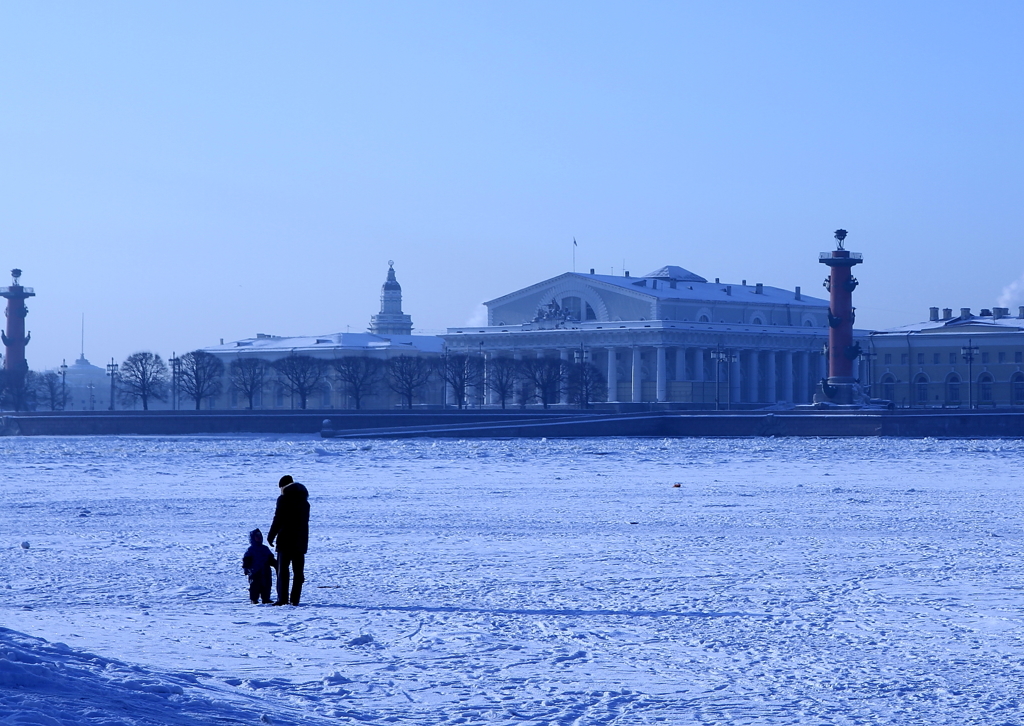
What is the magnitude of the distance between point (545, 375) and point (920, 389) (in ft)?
63.9

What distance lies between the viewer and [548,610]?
9594 mm

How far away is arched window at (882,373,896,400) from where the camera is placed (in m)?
80.6

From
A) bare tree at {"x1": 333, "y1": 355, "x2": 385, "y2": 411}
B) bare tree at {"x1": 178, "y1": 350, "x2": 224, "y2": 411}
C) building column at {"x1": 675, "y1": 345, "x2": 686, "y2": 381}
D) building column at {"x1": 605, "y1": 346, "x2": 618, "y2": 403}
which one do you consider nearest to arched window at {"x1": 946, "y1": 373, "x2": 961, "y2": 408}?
building column at {"x1": 675, "y1": 345, "x2": 686, "y2": 381}

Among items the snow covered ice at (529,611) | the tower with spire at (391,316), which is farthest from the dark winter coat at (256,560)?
the tower with spire at (391,316)

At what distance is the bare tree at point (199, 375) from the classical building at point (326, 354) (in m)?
2.41

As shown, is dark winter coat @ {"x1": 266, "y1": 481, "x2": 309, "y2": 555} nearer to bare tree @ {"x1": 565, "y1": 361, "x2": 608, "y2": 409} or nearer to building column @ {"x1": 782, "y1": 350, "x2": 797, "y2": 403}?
bare tree @ {"x1": 565, "y1": 361, "x2": 608, "y2": 409}

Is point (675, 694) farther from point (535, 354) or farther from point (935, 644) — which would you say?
point (535, 354)

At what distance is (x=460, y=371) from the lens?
76.3 m

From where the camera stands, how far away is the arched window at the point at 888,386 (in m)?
80.6

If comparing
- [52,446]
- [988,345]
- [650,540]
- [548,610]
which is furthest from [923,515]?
[988,345]

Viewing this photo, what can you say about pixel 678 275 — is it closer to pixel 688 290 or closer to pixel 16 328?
pixel 688 290

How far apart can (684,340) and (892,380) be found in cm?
1052

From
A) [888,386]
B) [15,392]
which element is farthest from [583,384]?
[15,392]

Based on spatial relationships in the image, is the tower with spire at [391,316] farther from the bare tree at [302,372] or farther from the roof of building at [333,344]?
the bare tree at [302,372]
